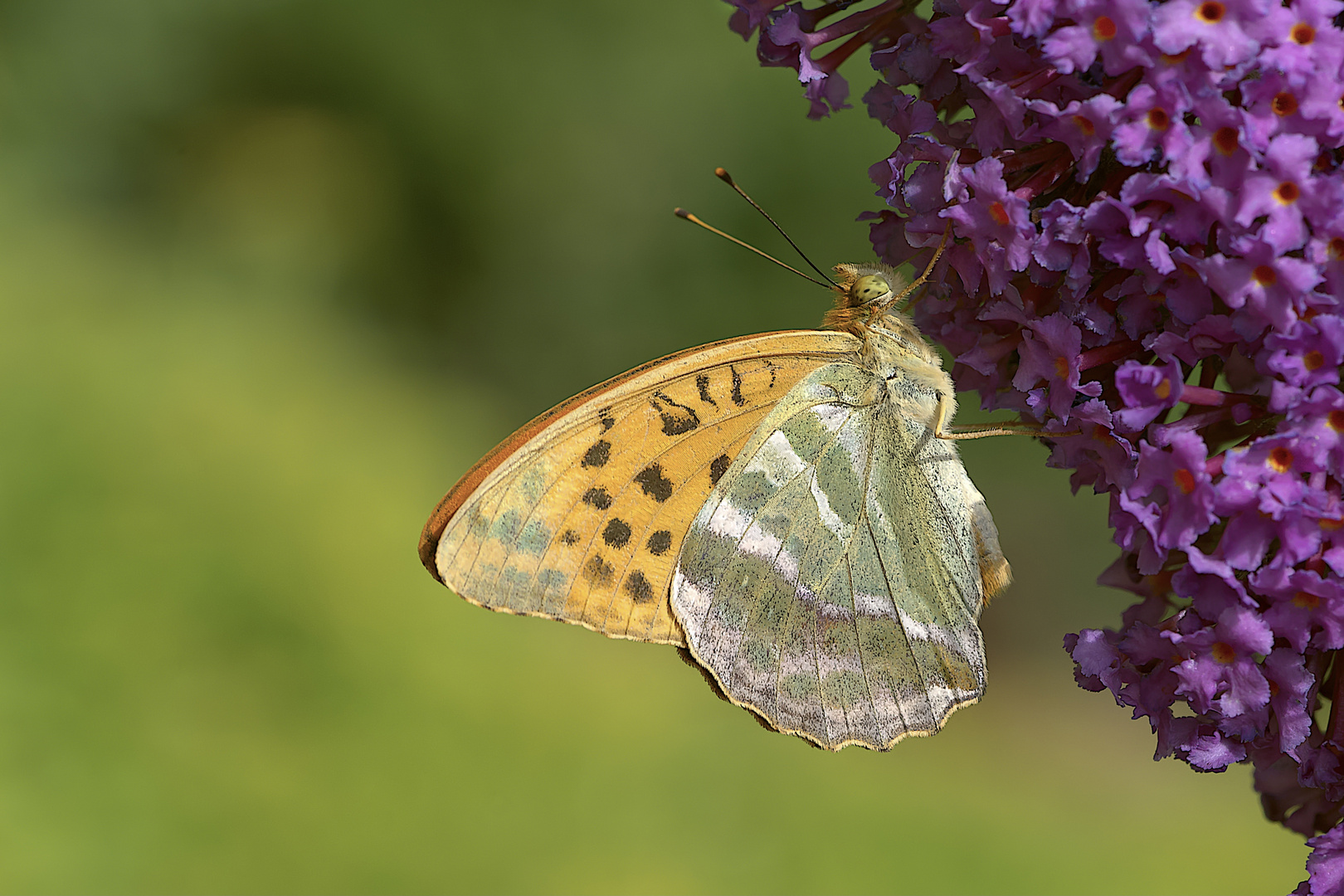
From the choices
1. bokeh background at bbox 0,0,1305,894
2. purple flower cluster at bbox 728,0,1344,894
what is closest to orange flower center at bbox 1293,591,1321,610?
purple flower cluster at bbox 728,0,1344,894

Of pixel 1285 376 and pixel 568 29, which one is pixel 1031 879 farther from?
pixel 568 29

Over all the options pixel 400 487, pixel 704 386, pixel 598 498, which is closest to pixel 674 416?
pixel 704 386

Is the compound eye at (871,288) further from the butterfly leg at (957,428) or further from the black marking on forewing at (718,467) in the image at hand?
the black marking on forewing at (718,467)

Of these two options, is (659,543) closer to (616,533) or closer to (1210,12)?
(616,533)

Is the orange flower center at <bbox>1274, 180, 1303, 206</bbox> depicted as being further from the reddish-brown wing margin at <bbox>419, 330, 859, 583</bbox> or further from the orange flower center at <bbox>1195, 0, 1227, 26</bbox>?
the reddish-brown wing margin at <bbox>419, 330, 859, 583</bbox>

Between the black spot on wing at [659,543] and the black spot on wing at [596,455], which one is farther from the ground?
the black spot on wing at [596,455]

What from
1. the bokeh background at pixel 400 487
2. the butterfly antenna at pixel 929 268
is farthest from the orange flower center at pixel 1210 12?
the bokeh background at pixel 400 487

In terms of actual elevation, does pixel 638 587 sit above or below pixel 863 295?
below
